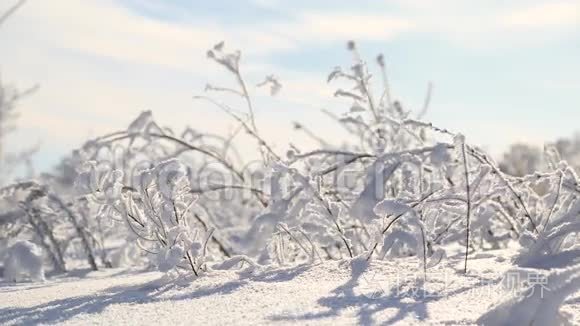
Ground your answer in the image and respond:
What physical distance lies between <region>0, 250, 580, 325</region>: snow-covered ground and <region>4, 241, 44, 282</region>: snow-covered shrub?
2.37 ft

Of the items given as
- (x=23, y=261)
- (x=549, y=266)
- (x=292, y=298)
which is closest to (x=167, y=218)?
(x=292, y=298)

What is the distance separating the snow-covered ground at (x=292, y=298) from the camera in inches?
81.7

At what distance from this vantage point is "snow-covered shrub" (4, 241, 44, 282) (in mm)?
3562

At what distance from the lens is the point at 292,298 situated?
226 cm

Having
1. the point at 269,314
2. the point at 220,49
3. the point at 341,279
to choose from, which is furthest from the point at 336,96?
the point at 269,314

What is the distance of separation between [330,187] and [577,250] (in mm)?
1461

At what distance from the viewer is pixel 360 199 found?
8.26 ft

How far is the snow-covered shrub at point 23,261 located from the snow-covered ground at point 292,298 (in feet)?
2.37

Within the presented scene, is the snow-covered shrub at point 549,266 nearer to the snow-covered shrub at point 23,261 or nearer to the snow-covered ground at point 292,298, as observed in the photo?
the snow-covered ground at point 292,298

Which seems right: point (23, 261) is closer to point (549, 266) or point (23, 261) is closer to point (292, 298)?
point (292, 298)

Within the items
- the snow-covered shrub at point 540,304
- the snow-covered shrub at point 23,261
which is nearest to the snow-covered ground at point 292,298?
the snow-covered shrub at point 540,304

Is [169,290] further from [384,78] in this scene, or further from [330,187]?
[384,78]

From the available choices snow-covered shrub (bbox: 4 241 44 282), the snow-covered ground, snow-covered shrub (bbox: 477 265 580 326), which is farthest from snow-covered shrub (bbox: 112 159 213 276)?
snow-covered shrub (bbox: 477 265 580 326)

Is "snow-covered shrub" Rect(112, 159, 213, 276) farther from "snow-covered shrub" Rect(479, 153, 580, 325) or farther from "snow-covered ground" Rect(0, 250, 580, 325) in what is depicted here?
"snow-covered shrub" Rect(479, 153, 580, 325)
